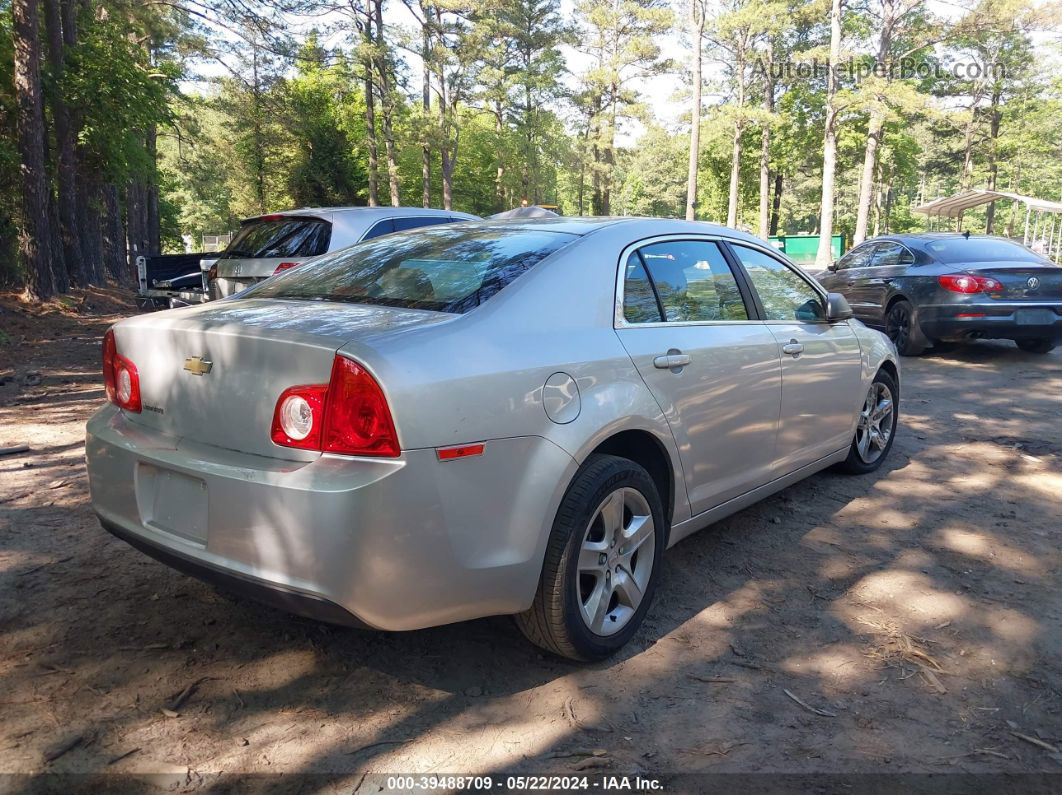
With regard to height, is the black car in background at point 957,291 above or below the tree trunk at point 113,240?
below

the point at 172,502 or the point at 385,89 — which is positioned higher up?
the point at 385,89

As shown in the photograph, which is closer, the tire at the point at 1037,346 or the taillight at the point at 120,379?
the taillight at the point at 120,379

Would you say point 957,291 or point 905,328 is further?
point 905,328

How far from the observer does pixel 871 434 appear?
523 cm

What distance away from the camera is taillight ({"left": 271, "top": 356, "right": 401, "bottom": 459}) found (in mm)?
2285

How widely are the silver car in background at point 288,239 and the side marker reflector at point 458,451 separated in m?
5.37

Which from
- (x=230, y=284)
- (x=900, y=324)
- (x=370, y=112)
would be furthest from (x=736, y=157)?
(x=230, y=284)

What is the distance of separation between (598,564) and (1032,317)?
8.38m

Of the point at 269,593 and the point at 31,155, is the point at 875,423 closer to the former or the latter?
the point at 269,593

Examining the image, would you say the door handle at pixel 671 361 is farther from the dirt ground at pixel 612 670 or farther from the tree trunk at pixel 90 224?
the tree trunk at pixel 90 224

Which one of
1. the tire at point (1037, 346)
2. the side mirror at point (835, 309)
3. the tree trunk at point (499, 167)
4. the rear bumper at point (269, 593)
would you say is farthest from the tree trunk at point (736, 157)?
the rear bumper at point (269, 593)

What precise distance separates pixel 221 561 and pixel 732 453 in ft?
7.28

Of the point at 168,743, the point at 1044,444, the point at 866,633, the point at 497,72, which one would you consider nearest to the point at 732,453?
the point at 866,633

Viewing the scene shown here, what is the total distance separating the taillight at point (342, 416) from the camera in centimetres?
229
